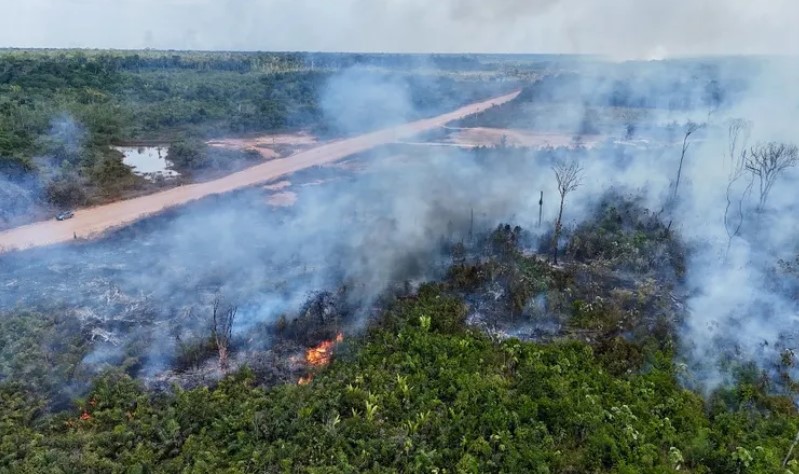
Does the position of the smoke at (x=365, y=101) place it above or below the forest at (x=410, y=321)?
above

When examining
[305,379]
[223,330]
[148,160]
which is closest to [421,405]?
[305,379]

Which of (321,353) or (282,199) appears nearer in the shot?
(321,353)

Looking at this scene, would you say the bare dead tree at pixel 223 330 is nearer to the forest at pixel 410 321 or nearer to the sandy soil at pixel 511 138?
the forest at pixel 410 321

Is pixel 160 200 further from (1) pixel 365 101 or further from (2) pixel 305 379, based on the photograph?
(1) pixel 365 101

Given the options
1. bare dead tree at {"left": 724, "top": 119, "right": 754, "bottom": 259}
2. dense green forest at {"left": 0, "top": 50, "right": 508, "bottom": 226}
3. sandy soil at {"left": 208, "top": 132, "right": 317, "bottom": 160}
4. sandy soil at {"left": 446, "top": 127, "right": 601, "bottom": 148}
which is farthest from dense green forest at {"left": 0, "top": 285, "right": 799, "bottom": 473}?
sandy soil at {"left": 446, "top": 127, "right": 601, "bottom": 148}

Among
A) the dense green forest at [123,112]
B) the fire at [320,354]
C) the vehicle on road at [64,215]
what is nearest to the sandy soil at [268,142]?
the dense green forest at [123,112]

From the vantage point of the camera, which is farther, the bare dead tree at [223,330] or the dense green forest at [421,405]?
the bare dead tree at [223,330]

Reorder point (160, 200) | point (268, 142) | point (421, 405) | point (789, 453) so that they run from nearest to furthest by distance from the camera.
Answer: point (789, 453), point (421, 405), point (160, 200), point (268, 142)

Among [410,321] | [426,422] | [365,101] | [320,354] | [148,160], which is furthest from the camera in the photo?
[365,101]
